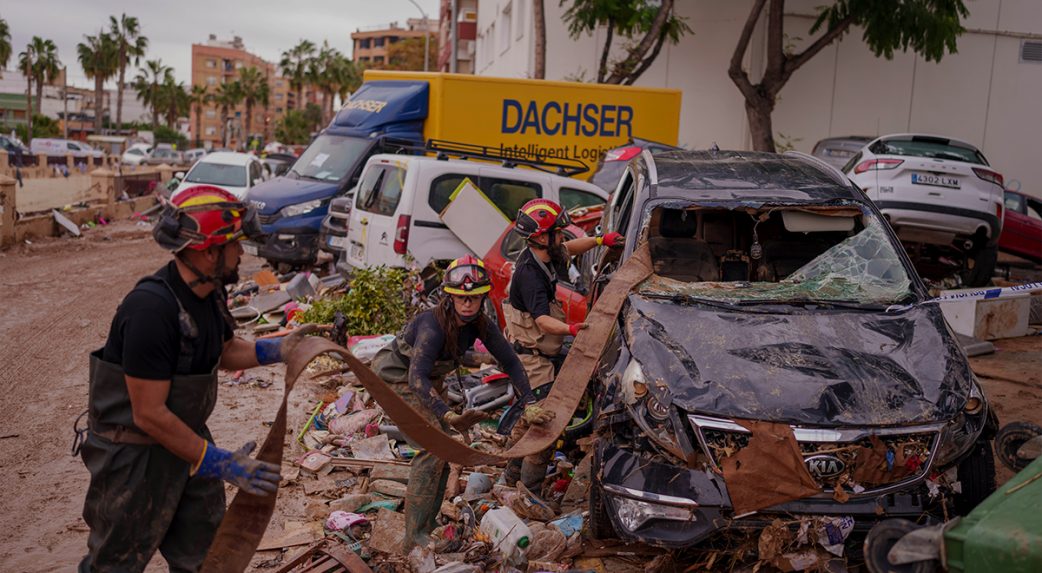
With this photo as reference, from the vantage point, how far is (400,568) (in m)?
4.82

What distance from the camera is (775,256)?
6.40 m

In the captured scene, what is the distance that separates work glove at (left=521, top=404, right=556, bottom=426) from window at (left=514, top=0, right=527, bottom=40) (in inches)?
961

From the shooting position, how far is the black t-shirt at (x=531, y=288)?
234 inches

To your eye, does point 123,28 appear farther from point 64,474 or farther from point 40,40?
point 64,474

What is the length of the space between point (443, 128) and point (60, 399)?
827cm

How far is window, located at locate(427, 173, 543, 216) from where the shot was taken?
1058 centimetres

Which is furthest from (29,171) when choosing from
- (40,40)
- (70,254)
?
(40,40)

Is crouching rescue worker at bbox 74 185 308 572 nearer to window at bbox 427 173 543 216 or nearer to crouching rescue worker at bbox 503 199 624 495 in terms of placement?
crouching rescue worker at bbox 503 199 624 495

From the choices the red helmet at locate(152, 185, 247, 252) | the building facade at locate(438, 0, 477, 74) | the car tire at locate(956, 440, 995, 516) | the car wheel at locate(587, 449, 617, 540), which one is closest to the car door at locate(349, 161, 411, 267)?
the car wheel at locate(587, 449, 617, 540)

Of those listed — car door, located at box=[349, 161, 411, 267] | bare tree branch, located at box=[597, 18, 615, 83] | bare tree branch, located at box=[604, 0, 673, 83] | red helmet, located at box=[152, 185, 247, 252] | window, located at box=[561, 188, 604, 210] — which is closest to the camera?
red helmet, located at box=[152, 185, 247, 252]

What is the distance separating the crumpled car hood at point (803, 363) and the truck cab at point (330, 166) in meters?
9.73

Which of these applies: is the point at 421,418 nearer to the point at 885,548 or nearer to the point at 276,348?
the point at 276,348

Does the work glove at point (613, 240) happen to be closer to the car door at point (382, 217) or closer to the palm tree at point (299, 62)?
the car door at point (382, 217)

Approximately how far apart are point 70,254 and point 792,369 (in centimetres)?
1606
